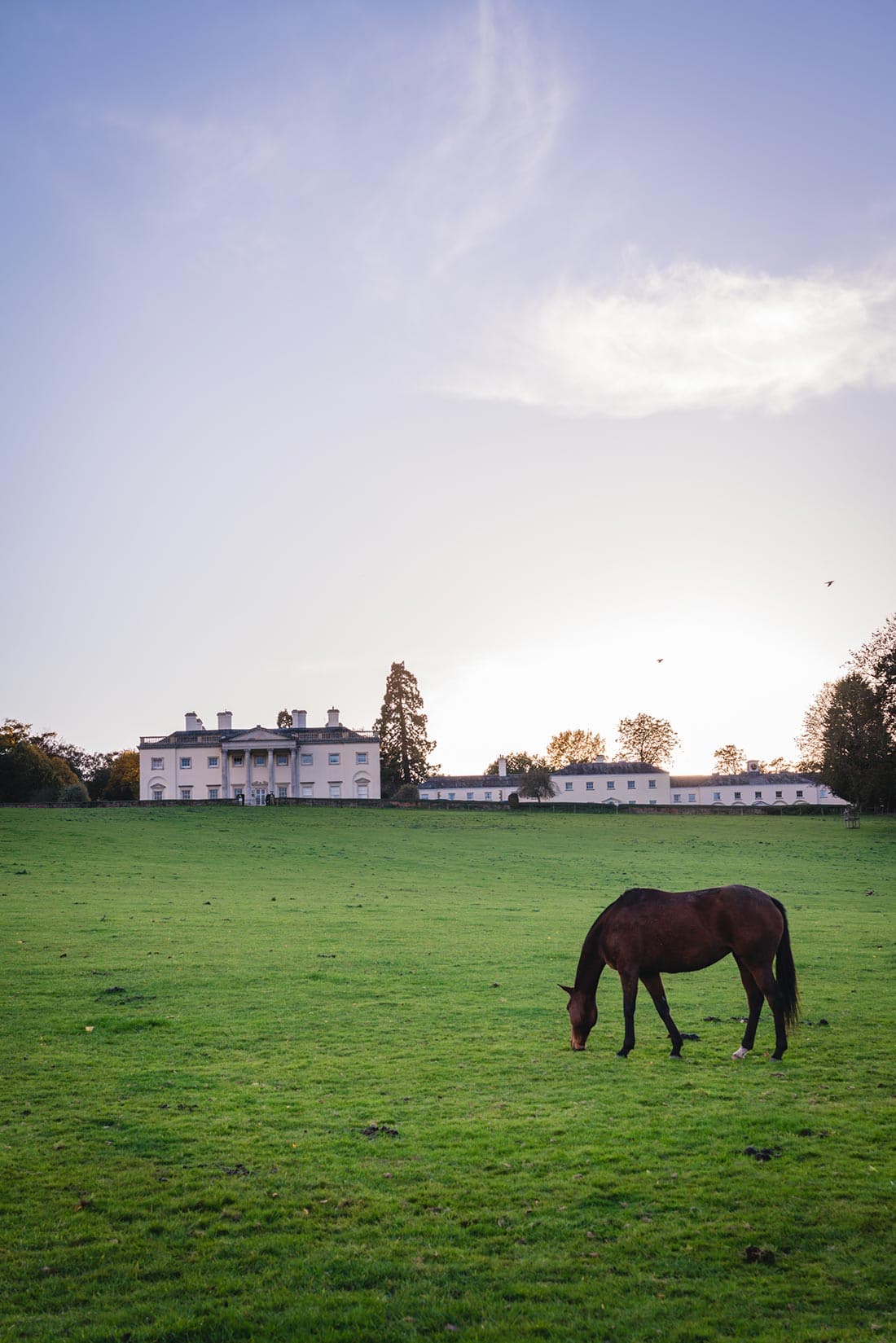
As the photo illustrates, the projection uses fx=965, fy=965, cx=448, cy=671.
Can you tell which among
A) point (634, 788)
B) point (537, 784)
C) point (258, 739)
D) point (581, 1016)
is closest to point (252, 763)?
point (258, 739)

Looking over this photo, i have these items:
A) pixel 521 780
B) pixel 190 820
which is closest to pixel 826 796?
pixel 521 780

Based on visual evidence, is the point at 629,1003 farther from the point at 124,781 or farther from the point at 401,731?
the point at 124,781

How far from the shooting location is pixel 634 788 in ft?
448

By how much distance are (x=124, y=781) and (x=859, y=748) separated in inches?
3532

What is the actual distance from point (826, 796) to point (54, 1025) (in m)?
141

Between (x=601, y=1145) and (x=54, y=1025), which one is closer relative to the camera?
(x=601, y=1145)

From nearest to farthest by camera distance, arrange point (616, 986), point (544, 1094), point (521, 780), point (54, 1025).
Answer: point (544, 1094) → point (54, 1025) → point (616, 986) → point (521, 780)

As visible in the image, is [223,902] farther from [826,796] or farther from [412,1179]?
[826,796]

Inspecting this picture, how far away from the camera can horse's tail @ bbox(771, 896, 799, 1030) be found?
12.0 meters

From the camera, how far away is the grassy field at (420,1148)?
5906mm

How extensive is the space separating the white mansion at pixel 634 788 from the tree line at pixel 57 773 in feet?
132

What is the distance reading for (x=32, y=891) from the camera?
30.0m

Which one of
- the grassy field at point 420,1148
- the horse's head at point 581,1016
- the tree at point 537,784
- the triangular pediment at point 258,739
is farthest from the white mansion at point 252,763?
the horse's head at point 581,1016

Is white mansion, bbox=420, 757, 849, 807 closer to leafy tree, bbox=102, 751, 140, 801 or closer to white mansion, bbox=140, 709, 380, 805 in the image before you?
white mansion, bbox=140, 709, 380, 805
